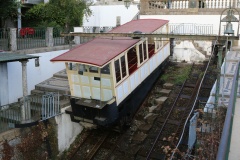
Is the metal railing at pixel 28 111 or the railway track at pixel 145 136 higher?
the metal railing at pixel 28 111

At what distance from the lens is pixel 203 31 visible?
19531 millimetres

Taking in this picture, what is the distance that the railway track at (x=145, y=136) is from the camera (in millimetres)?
11789

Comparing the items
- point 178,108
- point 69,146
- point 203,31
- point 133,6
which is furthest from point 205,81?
point 133,6

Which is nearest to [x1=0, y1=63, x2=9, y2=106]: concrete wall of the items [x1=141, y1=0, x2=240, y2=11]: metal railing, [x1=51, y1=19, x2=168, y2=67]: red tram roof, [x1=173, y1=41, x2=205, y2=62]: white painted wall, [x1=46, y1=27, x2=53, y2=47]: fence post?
[x1=51, y1=19, x2=168, y2=67]: red tram roof

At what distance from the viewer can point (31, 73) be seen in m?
14.5

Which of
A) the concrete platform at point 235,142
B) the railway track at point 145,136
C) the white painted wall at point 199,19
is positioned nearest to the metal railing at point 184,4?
the white painted wall at point 199,19

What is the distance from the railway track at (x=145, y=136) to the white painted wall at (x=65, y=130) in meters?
0.56

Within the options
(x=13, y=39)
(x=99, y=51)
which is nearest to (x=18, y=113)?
(x=99, y=51)

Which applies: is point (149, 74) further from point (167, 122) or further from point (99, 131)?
point (99, 131)

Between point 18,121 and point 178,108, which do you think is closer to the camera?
point 18,121

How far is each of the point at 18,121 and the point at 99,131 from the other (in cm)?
370

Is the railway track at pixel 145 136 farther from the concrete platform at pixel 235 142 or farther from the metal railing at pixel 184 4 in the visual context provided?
the metal railing at pixel 184 4

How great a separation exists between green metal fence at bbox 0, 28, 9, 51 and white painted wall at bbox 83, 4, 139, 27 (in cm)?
1157

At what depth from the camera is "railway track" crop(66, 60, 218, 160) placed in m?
11.8
